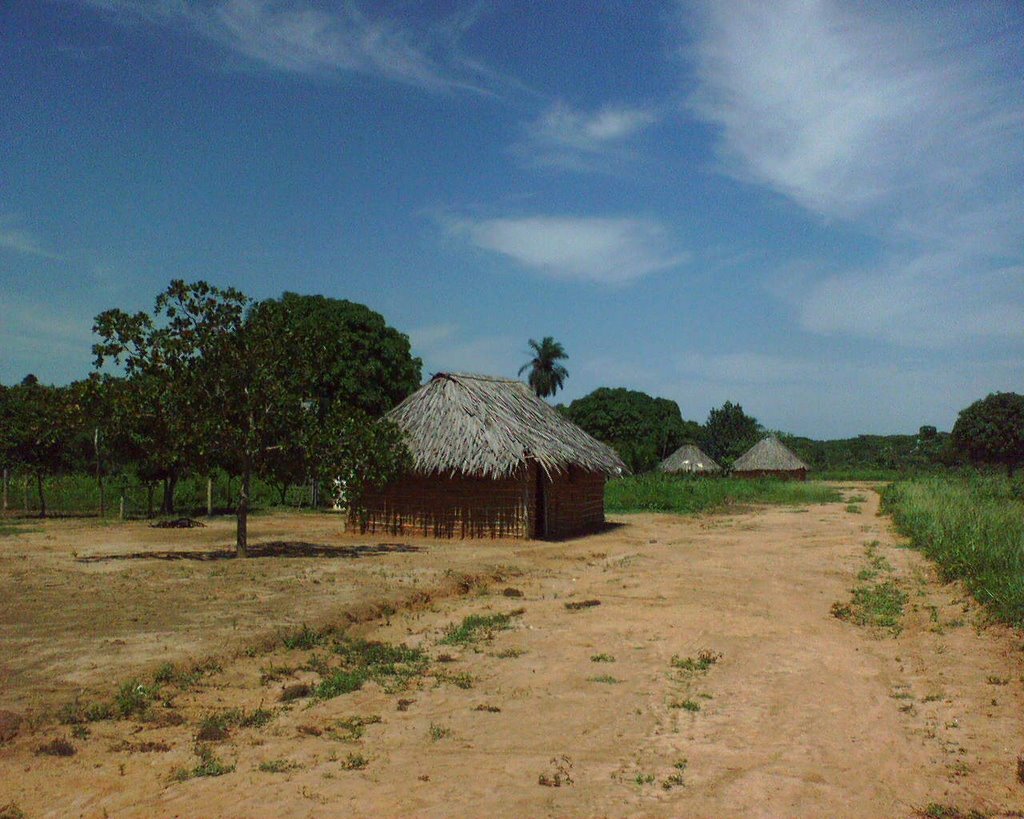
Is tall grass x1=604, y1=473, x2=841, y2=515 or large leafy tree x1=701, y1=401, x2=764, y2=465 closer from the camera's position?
tall grass x1=604, y1=473, x2=841, y2=515

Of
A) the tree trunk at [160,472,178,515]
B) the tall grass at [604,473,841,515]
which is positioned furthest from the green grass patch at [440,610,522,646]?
the tall grass at [604,473,841,515]

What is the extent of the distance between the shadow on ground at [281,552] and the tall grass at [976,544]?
31.2ft

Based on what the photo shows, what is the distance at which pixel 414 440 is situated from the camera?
21.1m

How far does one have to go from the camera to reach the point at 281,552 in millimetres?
16766

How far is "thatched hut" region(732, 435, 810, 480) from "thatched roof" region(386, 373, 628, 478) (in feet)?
111

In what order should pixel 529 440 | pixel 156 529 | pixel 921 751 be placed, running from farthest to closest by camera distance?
pixel 156 529 < pixel 529 440 < pixel 921 751

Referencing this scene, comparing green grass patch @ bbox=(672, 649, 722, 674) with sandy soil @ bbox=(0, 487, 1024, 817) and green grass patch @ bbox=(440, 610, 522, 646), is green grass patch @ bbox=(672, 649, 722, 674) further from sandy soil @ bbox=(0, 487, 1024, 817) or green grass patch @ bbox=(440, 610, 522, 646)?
green grass patch @ bbox=(440, 610, 522, 646)

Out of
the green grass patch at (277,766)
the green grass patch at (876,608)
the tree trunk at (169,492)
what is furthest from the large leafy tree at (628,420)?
the green grass patch at (277,766)

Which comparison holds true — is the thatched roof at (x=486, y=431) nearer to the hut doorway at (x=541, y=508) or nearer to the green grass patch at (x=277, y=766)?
the hut doorway at (x=541, y=508)

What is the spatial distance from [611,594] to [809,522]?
15.6 m

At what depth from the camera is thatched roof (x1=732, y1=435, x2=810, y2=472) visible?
5611 centimetres

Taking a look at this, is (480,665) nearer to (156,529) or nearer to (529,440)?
(529,440)

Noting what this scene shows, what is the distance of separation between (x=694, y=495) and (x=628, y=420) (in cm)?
3455

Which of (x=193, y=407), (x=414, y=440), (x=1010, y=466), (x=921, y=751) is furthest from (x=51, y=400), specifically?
(x=1010, y=466)
